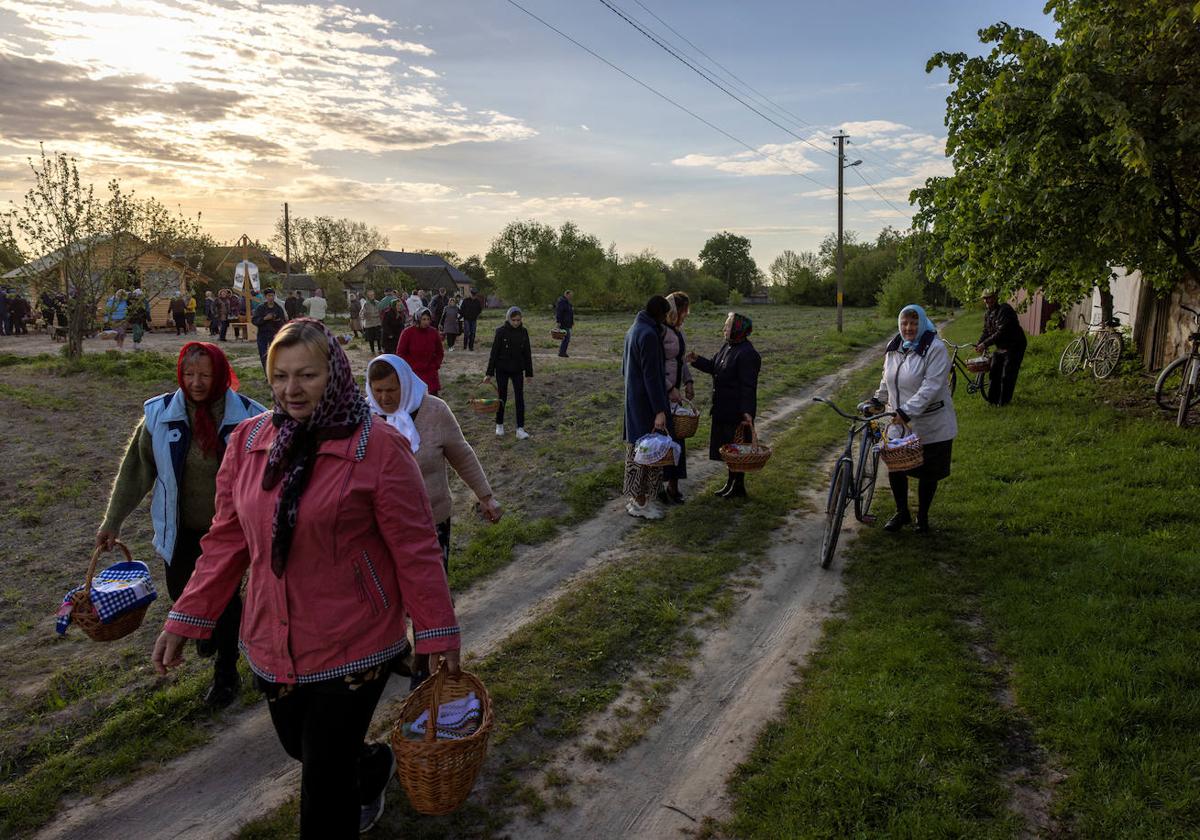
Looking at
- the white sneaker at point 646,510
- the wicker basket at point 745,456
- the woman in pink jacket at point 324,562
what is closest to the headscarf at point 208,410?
the woman in pink jacket at point 324,562

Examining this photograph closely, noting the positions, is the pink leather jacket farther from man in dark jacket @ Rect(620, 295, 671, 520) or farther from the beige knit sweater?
man in dark jacket @ Rect(620, 295, 671, 520)

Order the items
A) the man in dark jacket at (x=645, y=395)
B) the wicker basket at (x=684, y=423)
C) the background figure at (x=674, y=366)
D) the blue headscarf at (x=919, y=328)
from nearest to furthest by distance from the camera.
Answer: the blue headscarf at (x=919, y=328)
the man in dark jacket at (x=645, y=395)
the wicker basket at (x=684, y=423)
the background figure at (x=674, y=366)

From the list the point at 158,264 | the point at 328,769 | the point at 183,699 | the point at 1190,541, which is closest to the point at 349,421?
the point at 328,769

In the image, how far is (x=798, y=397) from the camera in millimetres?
15453

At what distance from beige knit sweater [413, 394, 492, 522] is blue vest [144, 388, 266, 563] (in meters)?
0.92

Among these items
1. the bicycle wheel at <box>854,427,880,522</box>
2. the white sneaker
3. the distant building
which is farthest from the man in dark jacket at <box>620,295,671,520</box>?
the distant building

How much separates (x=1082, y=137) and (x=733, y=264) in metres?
100

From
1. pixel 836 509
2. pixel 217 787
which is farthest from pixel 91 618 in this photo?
pixel 836 509

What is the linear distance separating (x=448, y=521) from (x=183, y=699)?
1.81m

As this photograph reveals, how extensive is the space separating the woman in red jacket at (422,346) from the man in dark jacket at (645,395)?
407cm

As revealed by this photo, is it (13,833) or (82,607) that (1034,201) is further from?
(13,833)

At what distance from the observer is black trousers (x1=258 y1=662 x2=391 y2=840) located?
97.3 inches

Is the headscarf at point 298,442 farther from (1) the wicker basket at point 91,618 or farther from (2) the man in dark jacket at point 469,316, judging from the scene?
(2) the man in dark jacket at point 469,316

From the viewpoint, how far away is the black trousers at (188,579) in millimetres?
4230
